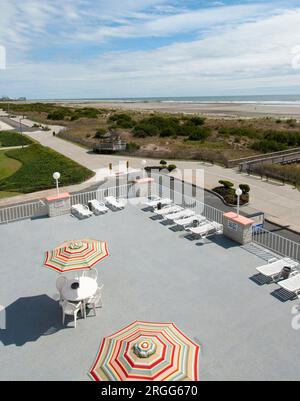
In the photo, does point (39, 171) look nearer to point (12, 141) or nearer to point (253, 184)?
point (253, 184)

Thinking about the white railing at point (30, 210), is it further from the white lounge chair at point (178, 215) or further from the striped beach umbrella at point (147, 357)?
the striped beach umbrella at point (147, 357)

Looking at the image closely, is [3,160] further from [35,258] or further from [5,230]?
[35,258]

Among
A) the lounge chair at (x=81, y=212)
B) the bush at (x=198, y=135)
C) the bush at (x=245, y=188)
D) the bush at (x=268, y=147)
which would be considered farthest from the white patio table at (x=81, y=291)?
the bush at (x=198, y=135)

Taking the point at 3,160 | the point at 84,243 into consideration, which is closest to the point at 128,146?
the point at 3,160

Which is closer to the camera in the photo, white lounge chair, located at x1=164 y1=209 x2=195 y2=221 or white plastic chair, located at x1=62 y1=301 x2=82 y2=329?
white plastic chair, located at x1=62 y1=301 x2=82 y2=329

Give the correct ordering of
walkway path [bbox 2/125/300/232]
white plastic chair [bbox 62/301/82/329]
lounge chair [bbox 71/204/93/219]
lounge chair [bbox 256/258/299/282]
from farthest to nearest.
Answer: walkway path [bbox 2/125/300/232] → lounge chair [bbox 71/204/93/219] → lounge chair [bbox 256/258/299/282] → white plastic chair [bbox 62/301/82/329]

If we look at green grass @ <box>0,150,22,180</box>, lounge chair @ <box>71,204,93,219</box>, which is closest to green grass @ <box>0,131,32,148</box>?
green grass @ <box>0,150,22,180</box>

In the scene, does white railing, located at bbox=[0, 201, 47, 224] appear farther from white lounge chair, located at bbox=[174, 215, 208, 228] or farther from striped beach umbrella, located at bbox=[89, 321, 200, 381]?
striped beach umbrella, located at bbox=[89, 321, 200, 381]
